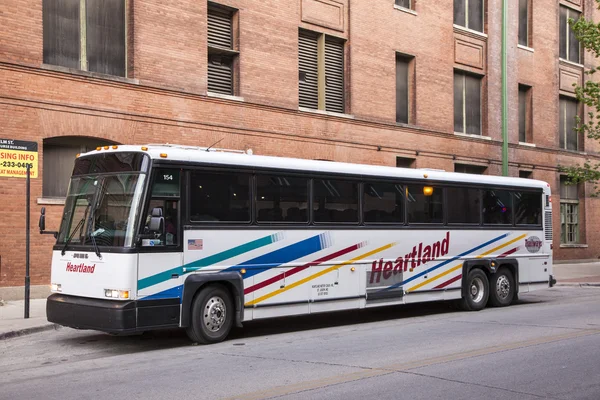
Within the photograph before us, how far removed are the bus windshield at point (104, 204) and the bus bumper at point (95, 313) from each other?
853mm

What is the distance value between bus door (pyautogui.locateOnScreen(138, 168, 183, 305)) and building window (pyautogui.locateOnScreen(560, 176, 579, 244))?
1009 inches

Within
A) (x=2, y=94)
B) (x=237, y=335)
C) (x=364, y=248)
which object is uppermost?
(x=2, y=94)

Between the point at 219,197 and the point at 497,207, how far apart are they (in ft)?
25.7

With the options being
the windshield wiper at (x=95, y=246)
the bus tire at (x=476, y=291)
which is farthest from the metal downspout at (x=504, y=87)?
the windshield wiper at (x=95, y=246)

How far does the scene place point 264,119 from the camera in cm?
2158

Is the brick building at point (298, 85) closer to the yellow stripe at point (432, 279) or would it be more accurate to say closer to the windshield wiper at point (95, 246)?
the windshield wiper at point (95, 246)

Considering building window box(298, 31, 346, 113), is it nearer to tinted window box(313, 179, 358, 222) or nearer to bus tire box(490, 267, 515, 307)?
bus tire box(490, 267, 515, 307)

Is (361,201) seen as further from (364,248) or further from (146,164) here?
(146,164)

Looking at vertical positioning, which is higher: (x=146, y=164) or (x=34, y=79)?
(x=34, y=79)

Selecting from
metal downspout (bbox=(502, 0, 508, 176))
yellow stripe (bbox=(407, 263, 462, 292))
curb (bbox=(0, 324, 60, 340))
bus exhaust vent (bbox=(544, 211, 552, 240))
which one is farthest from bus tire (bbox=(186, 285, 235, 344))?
metal downspout (bbox=(502, 0, 508, 176))

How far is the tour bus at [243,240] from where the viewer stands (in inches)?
430

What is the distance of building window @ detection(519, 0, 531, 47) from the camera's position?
32094 millimetres

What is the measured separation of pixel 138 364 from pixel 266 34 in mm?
13834

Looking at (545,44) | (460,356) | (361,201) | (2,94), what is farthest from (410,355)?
(545,44)
